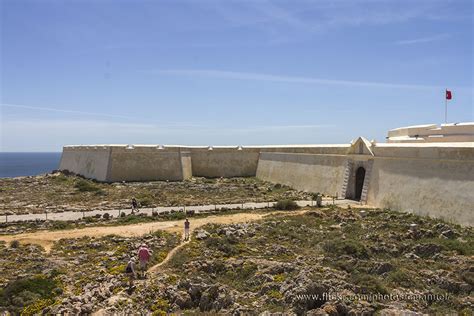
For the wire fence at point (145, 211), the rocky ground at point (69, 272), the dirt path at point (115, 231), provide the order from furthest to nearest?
1. the wire fence at point (145, 211)
2. the dirt path at point (115, 231)
3. the rocky ground at point (69, 272)

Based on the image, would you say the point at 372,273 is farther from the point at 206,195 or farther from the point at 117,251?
the point at 206,195

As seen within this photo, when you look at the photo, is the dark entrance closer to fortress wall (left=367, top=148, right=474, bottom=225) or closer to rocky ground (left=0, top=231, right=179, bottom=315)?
fortress wall (left=367, top=148, right=474, bottom=225)

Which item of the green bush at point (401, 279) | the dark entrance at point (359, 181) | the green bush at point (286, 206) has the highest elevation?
the dark entrance at point (359, 181)

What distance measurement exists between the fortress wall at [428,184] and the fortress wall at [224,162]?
21742 millimetres

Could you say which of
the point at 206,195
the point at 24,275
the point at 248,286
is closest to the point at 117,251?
the point at 24,275

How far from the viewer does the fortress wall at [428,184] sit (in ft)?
67.5

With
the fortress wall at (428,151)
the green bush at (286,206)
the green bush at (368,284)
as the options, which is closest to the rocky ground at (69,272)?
the green bush at (368,284)

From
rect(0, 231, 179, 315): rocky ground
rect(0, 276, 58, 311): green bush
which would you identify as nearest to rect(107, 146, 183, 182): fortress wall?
rect(0, 231, 179, 315): rocky ground

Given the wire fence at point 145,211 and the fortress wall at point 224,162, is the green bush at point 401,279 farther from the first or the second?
the fortress wall at point 224,162

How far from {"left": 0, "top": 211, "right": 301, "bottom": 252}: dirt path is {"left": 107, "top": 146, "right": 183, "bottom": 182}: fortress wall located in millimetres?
19736

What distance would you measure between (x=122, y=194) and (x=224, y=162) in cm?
1697

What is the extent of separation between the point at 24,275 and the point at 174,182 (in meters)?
27.6

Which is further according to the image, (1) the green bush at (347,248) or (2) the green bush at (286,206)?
(2) the green bush at (286,206)

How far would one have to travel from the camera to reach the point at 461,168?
21.2 metres
